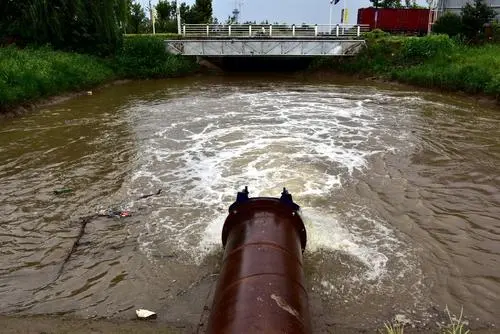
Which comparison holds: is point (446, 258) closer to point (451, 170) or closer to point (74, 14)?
point (451, 170)

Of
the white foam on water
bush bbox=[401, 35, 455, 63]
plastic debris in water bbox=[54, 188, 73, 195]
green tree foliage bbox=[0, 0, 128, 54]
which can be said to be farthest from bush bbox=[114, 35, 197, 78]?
plastic debris in water bbox=[54, 188, 73, 195]

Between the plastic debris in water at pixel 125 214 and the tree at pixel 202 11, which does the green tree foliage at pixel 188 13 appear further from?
the plastic debris in water at pixel 125 214

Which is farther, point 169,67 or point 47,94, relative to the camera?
point 169,67

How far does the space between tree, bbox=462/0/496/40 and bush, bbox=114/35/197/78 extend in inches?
664

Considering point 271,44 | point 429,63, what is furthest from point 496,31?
point 271,44

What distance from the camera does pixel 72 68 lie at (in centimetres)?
2081

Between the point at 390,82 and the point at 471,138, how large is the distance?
1206 cm

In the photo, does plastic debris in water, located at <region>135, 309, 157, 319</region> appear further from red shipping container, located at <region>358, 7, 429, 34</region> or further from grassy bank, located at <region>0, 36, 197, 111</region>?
red shipping container, located at <region>358, 7, 429, 34</region>

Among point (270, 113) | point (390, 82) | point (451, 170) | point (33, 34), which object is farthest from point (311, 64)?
point (451, 170)

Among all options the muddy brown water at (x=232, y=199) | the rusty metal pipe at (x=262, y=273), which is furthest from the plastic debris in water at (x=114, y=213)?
the rusty metal pipe at (x=262, y=273)

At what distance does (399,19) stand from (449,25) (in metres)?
5.11

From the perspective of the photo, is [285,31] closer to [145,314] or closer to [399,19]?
[399,19]

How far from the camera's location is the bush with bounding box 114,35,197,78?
26.1 meters

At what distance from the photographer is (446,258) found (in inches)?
262
